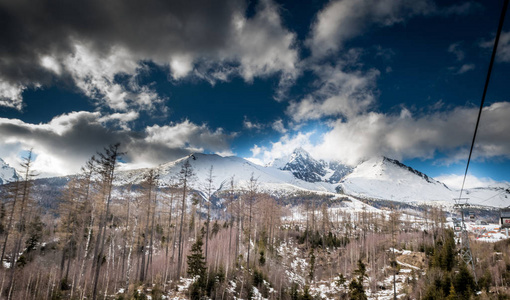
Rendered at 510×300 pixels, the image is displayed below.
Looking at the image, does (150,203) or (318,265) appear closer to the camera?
(150,203)

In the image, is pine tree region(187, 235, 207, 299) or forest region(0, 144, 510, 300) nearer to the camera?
forest region(0, 144, 510, 300)

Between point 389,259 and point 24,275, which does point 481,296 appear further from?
point 24,275

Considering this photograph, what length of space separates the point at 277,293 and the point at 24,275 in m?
32.5

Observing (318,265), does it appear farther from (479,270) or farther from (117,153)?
(117,153)

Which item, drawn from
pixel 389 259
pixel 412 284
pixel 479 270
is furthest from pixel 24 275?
pixel 389 259

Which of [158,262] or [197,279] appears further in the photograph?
[158,262]

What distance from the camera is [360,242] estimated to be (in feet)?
247

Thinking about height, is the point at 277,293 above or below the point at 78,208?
below

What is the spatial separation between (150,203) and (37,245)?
3222cm

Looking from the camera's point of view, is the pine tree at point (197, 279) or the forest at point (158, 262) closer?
the forest at point (158, 262)

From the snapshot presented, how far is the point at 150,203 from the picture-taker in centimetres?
3128

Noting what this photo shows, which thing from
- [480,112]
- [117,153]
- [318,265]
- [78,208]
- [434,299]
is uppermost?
[117,153]

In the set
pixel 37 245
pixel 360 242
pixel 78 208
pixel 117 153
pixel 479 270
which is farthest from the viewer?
pixel 360 242

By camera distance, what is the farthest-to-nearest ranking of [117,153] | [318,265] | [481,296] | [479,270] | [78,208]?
[318,265] < [479,270] < [78,208] < [481,296] < [117,153]
